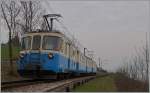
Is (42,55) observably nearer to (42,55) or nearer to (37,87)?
(42,55)

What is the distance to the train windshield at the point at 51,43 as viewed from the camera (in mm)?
16297

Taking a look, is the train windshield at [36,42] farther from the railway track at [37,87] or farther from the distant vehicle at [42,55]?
the railway track at [37,87]

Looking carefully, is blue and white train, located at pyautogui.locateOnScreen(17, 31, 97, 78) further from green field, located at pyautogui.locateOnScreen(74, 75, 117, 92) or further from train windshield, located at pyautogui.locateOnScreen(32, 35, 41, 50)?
green field, located at pyautogui.locateOnScreen(74, 75, 117, 92)

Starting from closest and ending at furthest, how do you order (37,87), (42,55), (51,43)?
(37,87)
(42,55)
(51,43)

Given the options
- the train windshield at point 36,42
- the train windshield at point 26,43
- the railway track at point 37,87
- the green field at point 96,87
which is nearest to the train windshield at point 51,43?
the train windshield at point 36,42

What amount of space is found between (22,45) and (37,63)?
164cm

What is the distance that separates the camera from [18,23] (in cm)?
2453

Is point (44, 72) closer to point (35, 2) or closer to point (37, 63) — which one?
point (37, 63)

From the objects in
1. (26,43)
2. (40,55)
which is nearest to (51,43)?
(40,55)

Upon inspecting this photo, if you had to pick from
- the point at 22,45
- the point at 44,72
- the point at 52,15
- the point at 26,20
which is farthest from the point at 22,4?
the point at 44,72

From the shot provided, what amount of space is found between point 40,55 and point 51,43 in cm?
94

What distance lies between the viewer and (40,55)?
16.0 meters

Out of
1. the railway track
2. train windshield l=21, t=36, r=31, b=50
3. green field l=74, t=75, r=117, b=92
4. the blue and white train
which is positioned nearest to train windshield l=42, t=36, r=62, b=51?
the blue and white train

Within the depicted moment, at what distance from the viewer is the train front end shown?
52.3ft
